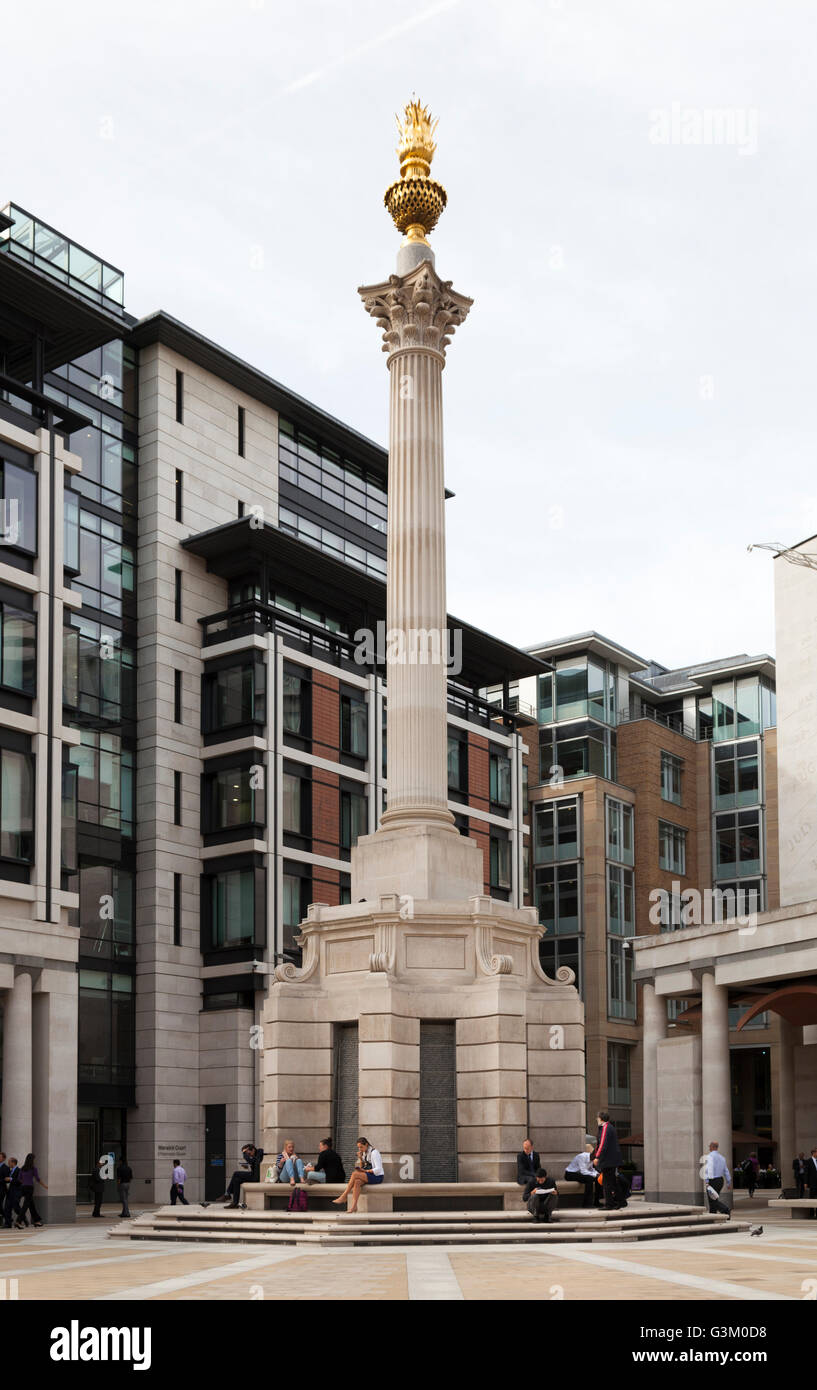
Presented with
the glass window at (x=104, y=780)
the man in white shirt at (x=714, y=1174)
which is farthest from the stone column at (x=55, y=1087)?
the man in white shirt at (x=714, y=1174)

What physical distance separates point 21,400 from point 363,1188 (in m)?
37.4

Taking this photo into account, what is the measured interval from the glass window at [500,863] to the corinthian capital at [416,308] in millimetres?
50712

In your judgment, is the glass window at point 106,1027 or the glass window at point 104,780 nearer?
the glass window at point 106,1027

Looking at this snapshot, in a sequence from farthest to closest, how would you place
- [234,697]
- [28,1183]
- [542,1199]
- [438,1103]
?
[234,697], [28,1183], [438,1103], [542,1199]

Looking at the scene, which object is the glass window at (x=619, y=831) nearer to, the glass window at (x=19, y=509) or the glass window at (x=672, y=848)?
the glass window at (x=672, y=848)

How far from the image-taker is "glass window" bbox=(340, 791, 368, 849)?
237 ft

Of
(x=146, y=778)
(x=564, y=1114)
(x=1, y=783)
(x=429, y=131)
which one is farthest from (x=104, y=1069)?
(x=429, y=131)

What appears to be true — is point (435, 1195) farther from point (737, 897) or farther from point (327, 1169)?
point (737, 897)

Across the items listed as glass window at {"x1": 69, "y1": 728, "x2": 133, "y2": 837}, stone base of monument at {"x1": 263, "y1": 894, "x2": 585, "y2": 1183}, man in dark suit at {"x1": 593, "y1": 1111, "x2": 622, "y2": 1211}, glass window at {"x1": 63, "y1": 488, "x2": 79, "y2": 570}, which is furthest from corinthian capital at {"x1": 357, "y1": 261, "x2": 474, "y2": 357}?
glass window at {"x1": 69, "y1": 728, "x2": 133, "y2": 837}

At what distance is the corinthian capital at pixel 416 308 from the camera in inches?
1427

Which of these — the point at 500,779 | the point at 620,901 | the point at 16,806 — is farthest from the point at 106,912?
the point at 620,901

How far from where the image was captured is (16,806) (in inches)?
1934

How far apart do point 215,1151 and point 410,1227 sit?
39.2m
